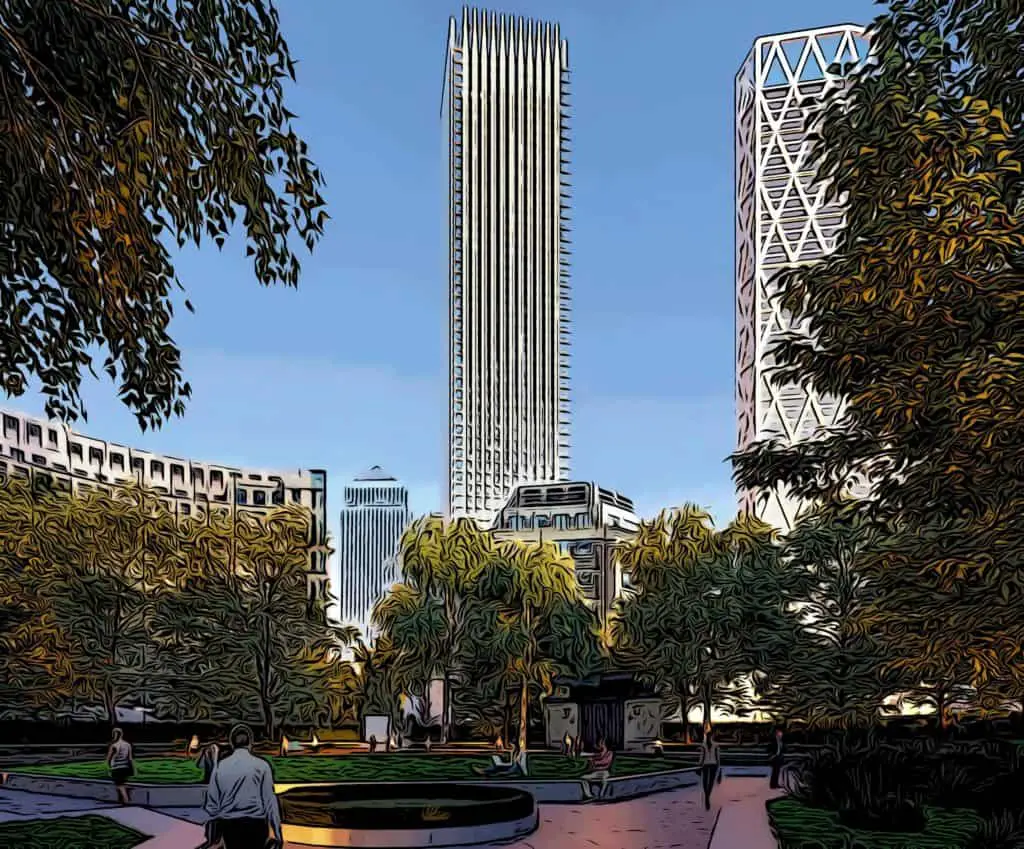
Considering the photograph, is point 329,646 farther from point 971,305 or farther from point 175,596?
point 971,305

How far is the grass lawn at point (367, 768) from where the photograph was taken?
38531mm

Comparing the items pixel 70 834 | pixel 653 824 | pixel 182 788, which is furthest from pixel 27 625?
pixel 70 834

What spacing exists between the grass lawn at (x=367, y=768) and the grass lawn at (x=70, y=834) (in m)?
12.3

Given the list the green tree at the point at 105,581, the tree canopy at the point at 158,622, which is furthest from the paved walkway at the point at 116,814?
the green tree at the point at 105,581

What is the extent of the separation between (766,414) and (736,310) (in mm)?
17486

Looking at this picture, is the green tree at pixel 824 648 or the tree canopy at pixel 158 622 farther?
the tree canopy at pixel 158 622

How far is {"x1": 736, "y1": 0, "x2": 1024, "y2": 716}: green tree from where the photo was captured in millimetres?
10430

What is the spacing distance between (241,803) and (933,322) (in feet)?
23.7

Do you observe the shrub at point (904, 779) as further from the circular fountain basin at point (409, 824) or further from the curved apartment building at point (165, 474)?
the curved apartment building at point (165, 474)

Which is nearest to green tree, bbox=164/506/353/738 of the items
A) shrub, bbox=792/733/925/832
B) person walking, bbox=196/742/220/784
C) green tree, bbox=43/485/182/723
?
green tree, bbox=43/485/182/723

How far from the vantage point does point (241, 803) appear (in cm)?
1128

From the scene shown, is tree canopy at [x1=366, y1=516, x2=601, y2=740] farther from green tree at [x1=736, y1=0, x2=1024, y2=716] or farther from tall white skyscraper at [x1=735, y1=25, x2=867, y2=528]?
tall white skyscraper at [x1=735, y1=25, x2=867, y2=528]

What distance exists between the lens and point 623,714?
202ft

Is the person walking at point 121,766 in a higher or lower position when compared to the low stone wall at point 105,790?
higher
